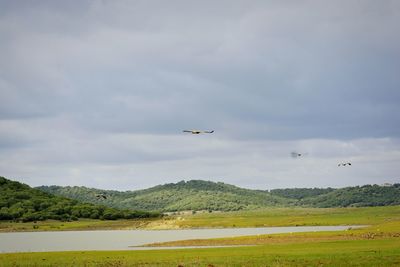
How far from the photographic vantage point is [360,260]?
175 feet

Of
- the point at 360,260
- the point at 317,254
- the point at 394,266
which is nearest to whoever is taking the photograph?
the point at 394,266

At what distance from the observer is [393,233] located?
301 ft

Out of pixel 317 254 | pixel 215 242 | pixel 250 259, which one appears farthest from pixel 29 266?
pixel 215 242

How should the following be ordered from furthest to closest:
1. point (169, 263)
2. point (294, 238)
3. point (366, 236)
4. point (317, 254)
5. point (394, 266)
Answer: point (294, 238)
point (366, 236)
point (317, 254)
point (169, 263)
point (394, 266)

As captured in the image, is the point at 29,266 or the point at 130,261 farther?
the point at 130,261

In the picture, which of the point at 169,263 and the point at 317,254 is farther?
the point at 317,254

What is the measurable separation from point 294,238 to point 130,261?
44770 mm

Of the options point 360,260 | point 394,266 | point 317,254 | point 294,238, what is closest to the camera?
point 394,266

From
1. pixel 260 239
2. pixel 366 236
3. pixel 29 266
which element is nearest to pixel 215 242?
pixel 260 239

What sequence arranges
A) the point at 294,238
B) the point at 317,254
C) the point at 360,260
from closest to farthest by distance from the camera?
1. the point at 360,260
2. the point at 317,254
3. the point at 294,238

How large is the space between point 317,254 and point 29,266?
30430 millimetres

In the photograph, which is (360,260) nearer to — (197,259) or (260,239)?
(197,259)

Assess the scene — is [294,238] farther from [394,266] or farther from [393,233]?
[394,266]

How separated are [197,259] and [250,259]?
6.16 metres
